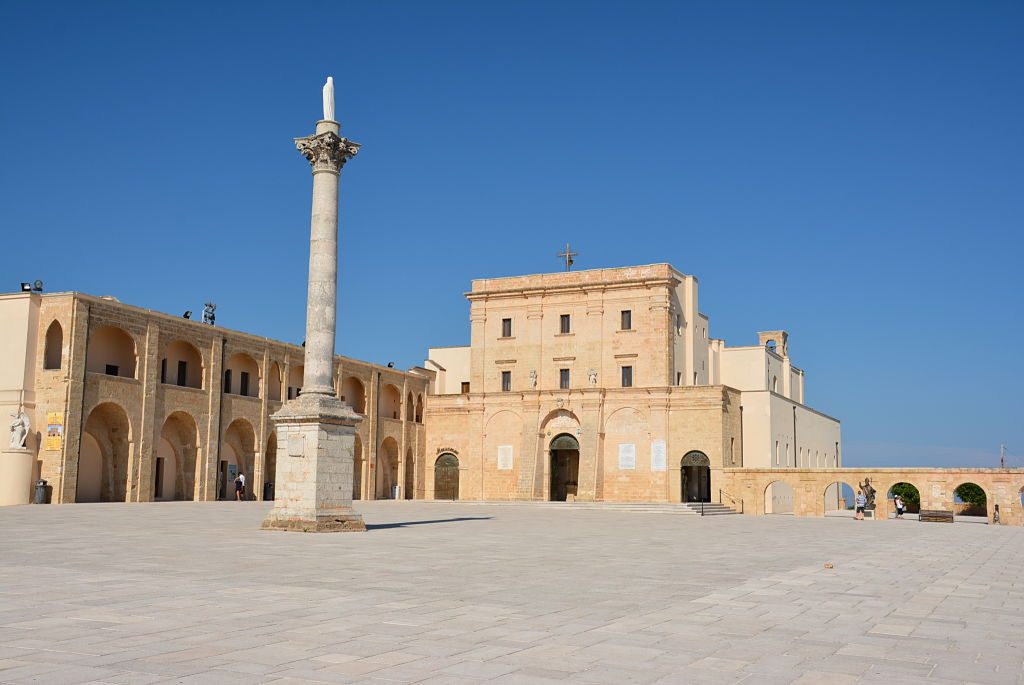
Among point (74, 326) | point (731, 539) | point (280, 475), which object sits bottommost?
point (731, 539)

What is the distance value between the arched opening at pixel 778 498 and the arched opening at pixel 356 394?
22.2 m

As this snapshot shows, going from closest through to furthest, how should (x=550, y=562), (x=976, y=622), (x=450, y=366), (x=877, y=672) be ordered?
(x=877, y=672), (x=976, y=622), (x=550, y=562), (x=450, y=366)

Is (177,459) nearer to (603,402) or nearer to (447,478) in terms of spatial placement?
(447,478)

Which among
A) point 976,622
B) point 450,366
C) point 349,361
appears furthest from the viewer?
point 450,366

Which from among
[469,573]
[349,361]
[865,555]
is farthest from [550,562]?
[349,361]

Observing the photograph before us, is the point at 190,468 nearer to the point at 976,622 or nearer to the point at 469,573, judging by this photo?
the point at 469,573

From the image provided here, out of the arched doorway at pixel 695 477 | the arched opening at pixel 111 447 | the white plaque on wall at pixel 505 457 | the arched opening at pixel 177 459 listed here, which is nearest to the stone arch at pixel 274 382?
the arched opening at pixel 177 459

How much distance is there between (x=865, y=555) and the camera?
18219 mm

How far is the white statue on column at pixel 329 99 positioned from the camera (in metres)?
23.8

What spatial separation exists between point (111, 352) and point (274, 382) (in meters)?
10.7

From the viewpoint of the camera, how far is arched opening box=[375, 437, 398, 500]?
55031 mm

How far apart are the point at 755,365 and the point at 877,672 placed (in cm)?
5092

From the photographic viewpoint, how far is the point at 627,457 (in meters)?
49.3

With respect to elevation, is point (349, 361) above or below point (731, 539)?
above
